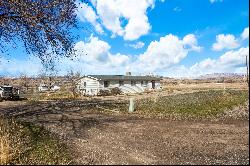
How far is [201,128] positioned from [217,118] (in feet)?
13.5

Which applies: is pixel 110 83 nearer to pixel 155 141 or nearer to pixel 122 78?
pixel 122 78

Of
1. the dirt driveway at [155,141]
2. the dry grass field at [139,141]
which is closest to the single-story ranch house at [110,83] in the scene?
the dry grass field at [139,141]

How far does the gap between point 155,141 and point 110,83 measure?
4515 cm

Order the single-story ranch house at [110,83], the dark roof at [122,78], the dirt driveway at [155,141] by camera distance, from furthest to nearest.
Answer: the dark roof at [122,78] < the single-story ranch house at [110,83] < the dirt driveway at [155,141]

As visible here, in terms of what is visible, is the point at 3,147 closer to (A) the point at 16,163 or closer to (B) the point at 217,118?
(A) the point at 16,163

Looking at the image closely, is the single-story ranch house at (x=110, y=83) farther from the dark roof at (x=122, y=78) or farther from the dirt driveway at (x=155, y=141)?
the dirt driveway at (x=155, y=141)

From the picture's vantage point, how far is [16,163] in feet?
32.9

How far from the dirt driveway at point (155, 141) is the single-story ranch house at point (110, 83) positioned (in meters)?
36.4

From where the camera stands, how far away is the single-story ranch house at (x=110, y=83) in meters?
56.1

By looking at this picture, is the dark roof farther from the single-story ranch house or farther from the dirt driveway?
the dirt driveway

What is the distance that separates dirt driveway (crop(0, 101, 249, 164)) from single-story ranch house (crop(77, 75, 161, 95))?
36.4 m

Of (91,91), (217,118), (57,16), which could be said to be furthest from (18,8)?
(91,91)

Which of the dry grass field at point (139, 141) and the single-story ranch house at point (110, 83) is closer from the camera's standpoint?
the dry grass field at point (139, 141)

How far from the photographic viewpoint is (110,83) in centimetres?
5841
